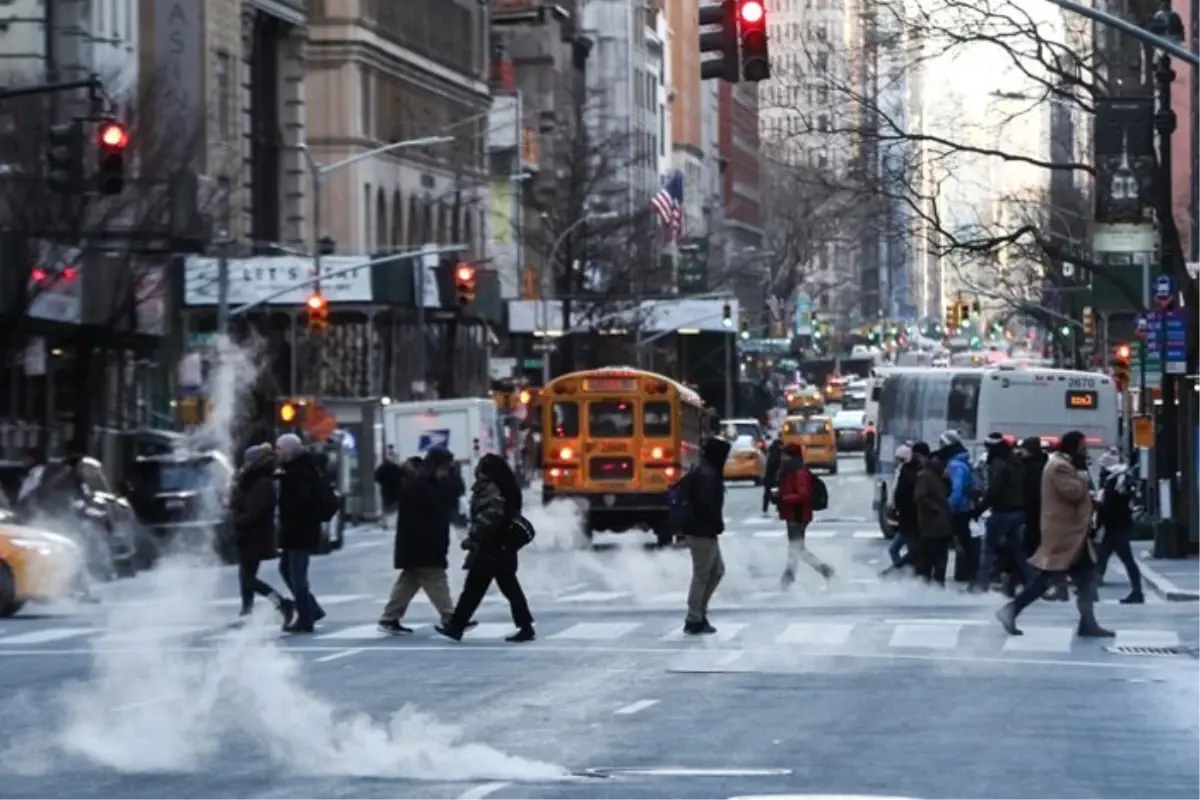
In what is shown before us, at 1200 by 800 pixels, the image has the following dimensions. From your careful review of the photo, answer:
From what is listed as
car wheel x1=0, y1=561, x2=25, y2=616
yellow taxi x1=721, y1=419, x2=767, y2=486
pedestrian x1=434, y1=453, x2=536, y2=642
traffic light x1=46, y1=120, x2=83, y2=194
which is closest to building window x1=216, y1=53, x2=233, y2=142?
yellow taxi x1=721, y1=419, x2=767, y2=486

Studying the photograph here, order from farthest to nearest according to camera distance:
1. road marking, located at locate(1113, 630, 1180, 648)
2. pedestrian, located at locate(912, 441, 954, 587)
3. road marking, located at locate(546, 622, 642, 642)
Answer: pedestrian, located at locate(912, 441, 954, 587) → road marking, located at locate(546, 622, 642, 642) → road marking, located at locate(1113, 630, 1180, 648)

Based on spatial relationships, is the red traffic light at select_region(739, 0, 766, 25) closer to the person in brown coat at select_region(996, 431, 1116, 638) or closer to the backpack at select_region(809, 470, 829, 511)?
the person in brown coat at select_region(996, 431, 1116, 638)

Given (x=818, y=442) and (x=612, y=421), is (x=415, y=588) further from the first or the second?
(x=818, y=442)

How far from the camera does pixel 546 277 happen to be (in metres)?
108

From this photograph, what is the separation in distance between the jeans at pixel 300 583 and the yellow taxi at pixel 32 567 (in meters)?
4.05

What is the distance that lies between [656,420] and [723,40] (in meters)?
26.0

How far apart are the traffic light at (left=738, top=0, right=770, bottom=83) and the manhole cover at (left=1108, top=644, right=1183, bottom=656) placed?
580cm

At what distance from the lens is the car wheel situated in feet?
101

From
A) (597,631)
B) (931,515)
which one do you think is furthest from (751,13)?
(931,515)

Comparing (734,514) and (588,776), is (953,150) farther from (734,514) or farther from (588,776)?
(588,776)

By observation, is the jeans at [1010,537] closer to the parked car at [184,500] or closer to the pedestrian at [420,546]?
the pedestrian at [420,546]

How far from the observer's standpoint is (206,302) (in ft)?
233

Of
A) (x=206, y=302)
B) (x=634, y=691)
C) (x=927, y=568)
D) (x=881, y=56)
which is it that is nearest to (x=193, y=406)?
(x=206, y=302)

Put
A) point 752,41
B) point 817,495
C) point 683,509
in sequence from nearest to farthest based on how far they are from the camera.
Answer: point 752,41, point 683,509, point 817,495
